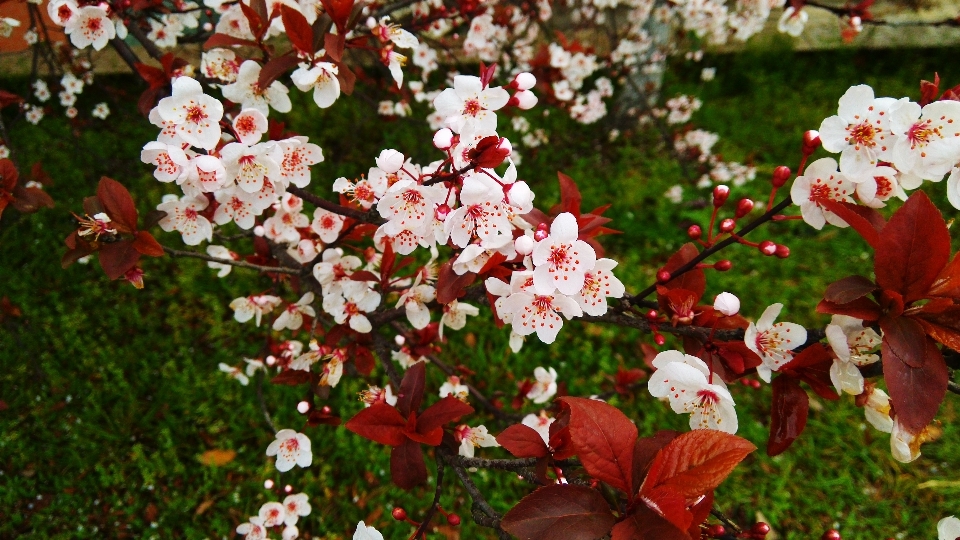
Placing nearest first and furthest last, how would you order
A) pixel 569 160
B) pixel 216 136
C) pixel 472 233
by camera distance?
pixel 472 233
pixel 216 136
pixel 569 160

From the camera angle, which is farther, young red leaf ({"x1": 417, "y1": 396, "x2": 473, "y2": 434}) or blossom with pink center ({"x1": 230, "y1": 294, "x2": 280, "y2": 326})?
blossom with pink center ({"x1": 230, "y1": 294, "x2": 280, "y2": 326})

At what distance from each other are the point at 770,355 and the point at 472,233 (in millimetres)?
605

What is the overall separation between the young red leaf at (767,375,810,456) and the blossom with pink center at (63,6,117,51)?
6.11 ft

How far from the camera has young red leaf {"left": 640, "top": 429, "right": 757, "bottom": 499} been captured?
81 centimetres

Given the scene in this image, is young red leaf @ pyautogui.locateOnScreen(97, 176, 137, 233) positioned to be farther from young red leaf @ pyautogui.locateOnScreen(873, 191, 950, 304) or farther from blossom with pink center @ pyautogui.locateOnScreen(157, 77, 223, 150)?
young red leaf @ pyautogui.locateOnScreen(873, 191, 950, 304)

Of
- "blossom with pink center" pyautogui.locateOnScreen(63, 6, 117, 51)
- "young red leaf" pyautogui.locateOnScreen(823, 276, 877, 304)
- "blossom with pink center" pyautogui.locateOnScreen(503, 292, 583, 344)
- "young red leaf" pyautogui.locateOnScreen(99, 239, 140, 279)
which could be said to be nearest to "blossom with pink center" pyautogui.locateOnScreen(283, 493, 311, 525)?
"young red leaf" pyautogui.locateOnScreen(99, 239, 140, 279)

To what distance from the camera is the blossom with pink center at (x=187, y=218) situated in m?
1.39

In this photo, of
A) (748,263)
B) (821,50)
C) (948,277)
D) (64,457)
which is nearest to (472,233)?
(948,277)

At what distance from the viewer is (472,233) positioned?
955 millimetres

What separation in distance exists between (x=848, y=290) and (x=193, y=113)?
4.13ft

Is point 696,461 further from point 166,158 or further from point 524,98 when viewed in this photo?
point 166,158

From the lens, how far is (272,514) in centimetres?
184

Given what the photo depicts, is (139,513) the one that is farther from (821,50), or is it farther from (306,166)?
(821,50)

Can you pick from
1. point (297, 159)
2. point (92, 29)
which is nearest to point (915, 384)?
point (297, 159)
